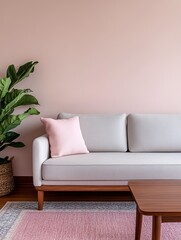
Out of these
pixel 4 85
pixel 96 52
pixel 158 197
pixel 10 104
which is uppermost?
pixel 96 52

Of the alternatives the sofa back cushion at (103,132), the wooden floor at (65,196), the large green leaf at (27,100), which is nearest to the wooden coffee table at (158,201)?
the wooden floor at (65,196)

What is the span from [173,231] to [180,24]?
2.19 metres

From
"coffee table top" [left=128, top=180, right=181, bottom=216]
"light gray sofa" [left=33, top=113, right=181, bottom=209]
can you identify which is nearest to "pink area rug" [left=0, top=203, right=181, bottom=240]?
"light gray sofa" [left=33, top=113, right=181, bottom=209]

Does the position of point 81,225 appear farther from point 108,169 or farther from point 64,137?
point 64,137

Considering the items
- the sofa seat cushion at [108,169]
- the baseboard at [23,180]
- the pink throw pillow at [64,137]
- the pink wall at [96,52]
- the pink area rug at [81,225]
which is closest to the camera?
the pink area rug at [81,225]

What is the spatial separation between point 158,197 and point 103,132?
1.34 m

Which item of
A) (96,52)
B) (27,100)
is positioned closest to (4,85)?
(27,100)

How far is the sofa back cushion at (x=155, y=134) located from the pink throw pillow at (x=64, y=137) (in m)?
0.54

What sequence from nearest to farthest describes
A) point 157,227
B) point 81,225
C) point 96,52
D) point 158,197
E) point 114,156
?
1. point 157,227
2. point 158,197
3. point 81,225
4. point 114,156
5. point 96,52

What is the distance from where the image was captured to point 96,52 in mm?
2891

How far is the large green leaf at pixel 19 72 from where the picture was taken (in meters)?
2.69

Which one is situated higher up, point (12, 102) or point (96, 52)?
point (96, 52)

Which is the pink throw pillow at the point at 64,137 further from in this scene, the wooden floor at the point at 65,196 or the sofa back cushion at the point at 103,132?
the wooden floor at the point at 65,196

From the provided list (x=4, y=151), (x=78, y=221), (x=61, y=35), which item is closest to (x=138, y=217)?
(x=78, y=221)
